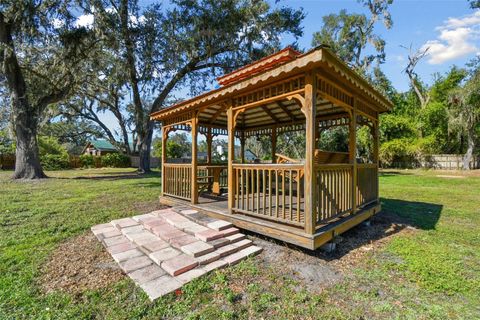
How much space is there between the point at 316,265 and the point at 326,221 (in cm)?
70

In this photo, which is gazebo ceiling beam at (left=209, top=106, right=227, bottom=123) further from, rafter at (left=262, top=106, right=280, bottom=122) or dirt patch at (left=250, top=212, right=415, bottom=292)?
dirt patch at (left=250, top=212, right=415, bottom=292)

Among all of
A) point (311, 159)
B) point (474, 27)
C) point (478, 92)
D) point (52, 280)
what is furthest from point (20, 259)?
point (474, 27)

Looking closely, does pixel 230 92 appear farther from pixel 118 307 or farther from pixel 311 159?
pixel 118 307

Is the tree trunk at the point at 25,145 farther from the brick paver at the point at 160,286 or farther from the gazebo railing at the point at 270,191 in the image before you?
the brick paver at the point at 160,286

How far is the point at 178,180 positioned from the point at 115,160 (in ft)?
76.1

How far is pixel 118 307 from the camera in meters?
2.37

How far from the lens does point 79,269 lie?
3146mm

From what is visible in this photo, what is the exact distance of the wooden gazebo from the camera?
11.0ft

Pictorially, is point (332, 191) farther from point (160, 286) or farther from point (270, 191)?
point (160, 286)

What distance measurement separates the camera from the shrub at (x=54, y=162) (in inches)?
831

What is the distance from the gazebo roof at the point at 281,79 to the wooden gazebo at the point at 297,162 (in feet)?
0.04

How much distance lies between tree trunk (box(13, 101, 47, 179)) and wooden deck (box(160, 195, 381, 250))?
12.0 meters

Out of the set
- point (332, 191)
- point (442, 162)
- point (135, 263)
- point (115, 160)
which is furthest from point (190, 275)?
point (115, 160)

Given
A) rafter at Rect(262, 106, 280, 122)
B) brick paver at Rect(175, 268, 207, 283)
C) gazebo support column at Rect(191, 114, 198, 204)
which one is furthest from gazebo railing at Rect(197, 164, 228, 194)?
brick paver at Rect(175, 268, 207, 283)
